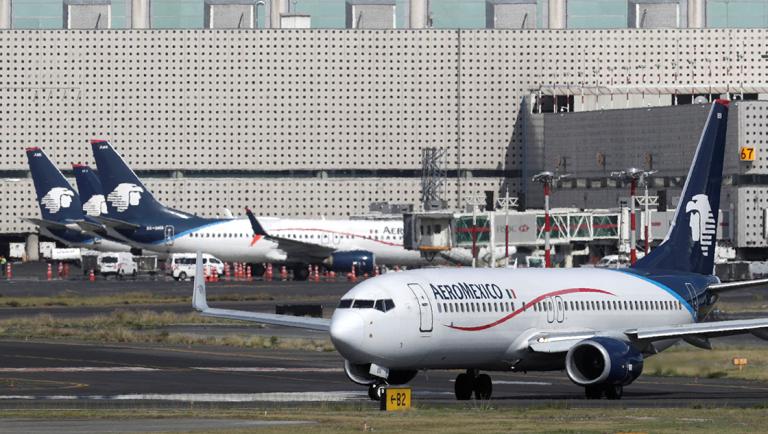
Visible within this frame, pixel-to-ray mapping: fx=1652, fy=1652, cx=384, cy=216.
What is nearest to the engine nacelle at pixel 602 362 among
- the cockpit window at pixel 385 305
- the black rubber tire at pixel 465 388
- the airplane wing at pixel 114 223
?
the black rubber tire at pixel 465 388

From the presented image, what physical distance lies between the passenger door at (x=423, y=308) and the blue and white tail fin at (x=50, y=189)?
100656 mm

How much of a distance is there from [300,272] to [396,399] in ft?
304

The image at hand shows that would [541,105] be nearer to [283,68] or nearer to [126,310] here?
[283,68]

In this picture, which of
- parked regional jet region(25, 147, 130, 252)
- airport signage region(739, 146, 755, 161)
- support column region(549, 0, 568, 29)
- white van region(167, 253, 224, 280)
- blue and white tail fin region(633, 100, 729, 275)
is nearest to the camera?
blue and white tail fin region(633, 100, 729, 275)

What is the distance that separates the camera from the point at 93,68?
18300 centimetres

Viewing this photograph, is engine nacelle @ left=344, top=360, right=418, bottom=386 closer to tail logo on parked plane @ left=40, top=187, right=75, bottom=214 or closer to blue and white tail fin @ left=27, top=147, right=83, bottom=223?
blue and white tail fin @ left=27, top=147, right=83, bottom=223

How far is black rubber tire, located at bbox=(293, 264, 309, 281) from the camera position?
Result: 128 meters

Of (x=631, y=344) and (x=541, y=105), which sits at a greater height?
(x=541, y=105)

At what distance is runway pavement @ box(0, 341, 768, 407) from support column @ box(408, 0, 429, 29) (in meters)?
134

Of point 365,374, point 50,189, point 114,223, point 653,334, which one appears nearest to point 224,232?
point 114,223

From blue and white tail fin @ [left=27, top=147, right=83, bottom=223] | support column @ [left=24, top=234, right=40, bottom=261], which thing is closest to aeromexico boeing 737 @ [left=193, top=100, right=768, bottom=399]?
blue and white tail fin @ [left=27, top=147, right=83, bottom=223]

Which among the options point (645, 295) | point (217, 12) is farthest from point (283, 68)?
point (645, 295)

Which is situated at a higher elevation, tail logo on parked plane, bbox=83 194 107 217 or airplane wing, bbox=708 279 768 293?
tail logo on parked plane, bbox=83 194 107 217

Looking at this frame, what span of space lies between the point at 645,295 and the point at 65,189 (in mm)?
98696
